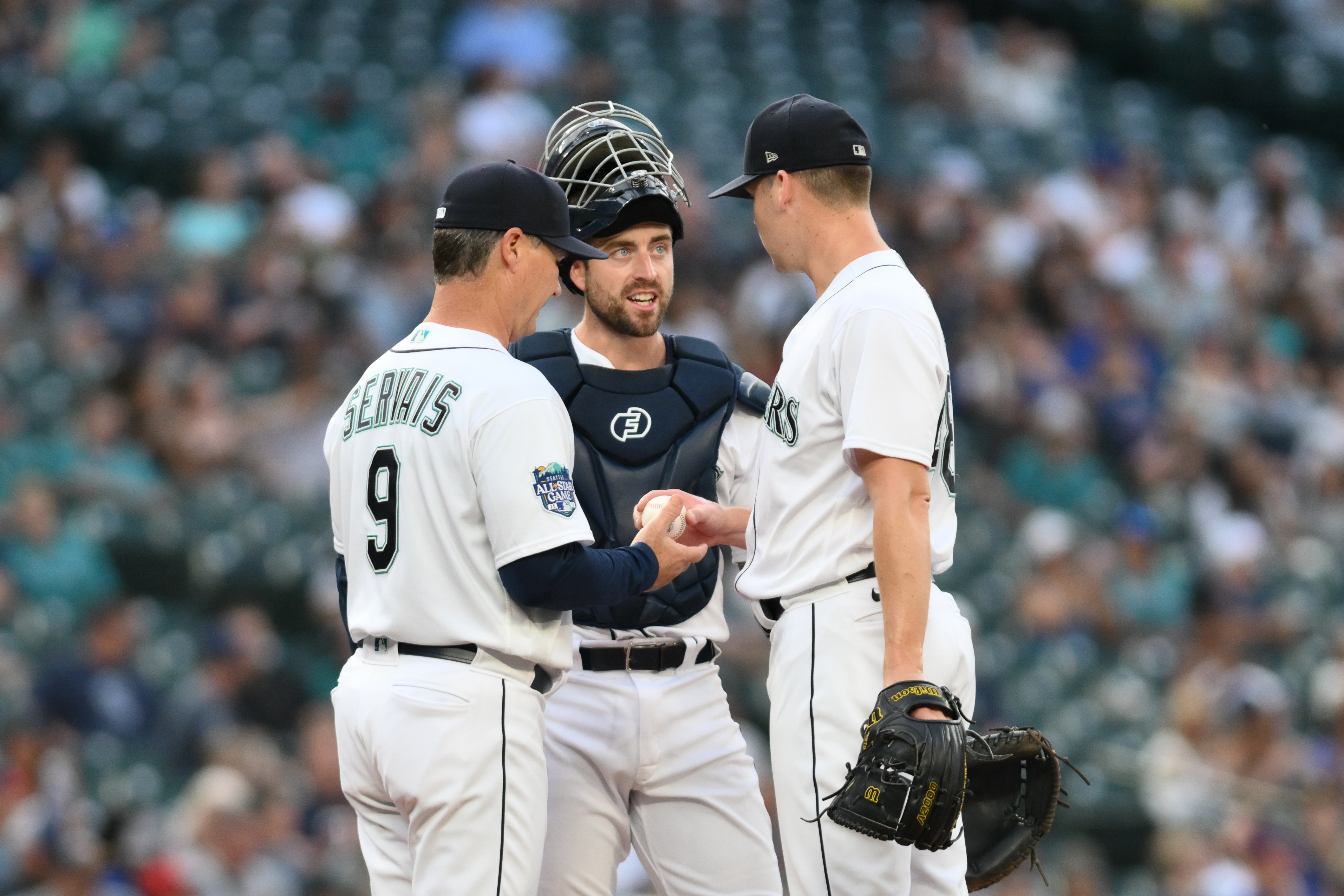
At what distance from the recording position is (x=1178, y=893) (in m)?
7.98

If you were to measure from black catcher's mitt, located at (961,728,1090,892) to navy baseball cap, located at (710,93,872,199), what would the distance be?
4.05 feet

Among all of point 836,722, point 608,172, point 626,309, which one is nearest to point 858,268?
point 626,309

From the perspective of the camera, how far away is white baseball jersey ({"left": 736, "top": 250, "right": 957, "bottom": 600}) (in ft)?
10.6

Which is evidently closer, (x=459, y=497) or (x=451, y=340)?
(x=459, y=497)

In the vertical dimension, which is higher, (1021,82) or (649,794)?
(1021,82)

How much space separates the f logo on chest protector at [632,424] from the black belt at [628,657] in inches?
19.0

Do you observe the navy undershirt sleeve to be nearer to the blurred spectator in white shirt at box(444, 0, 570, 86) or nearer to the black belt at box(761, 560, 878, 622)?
the black belt at box(761, 560, 878, 622)

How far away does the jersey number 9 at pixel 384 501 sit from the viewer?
3322mm

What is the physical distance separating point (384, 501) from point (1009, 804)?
1.50 m

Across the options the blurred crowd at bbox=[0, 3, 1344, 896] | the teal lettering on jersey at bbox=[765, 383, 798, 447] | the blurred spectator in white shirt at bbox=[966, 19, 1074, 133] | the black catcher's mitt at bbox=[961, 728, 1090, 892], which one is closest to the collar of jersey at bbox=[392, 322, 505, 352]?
the teal lettering on jersey at bbox=[765, 383, 798, 447]

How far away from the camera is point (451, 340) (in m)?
3.41

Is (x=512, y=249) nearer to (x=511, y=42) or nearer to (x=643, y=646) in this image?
(x=643, y=646)

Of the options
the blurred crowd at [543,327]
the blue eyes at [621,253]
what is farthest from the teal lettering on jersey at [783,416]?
the blurred crowd at [543,327]

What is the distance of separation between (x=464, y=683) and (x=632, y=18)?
417 inches
